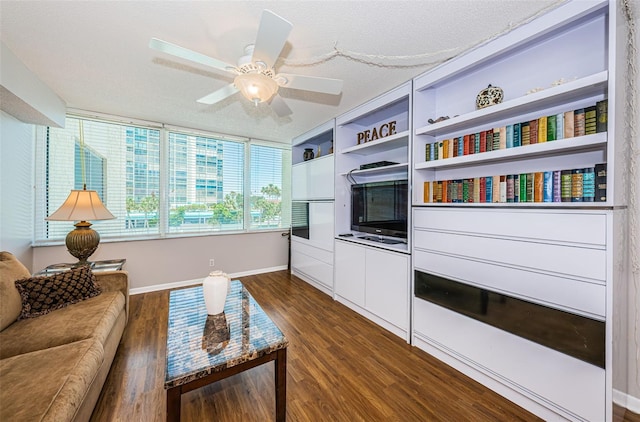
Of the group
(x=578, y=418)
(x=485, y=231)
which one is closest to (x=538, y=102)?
(x=485, y=231)

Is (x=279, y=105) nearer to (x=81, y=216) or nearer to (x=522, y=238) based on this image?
(x=522, y=238)

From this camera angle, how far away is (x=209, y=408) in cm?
156

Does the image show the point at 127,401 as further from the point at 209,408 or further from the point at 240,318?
the point at 240,318

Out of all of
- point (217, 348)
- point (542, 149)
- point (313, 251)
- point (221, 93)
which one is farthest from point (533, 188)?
point (313, 251)

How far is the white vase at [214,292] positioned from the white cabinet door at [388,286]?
157 centimetres

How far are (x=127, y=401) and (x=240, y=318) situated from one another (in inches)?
34.2

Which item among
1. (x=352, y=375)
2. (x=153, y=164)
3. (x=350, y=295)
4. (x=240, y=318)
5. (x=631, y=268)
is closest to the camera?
(x=631, y=268)

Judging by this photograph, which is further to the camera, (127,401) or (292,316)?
(292,316)

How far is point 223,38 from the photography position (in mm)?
1758

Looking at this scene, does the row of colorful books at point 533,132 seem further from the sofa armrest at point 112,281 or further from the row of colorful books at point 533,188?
the sofa armrest at point 112,281

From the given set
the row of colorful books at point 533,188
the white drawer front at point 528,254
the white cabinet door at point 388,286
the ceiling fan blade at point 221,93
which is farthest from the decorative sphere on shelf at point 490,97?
the ceiling fan blade at point 221,93

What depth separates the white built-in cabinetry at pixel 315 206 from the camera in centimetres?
348

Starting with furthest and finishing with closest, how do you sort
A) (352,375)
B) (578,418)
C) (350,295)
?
(350,295)
(352,375)
(578,418)

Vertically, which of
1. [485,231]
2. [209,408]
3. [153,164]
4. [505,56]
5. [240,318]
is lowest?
[209,408]
